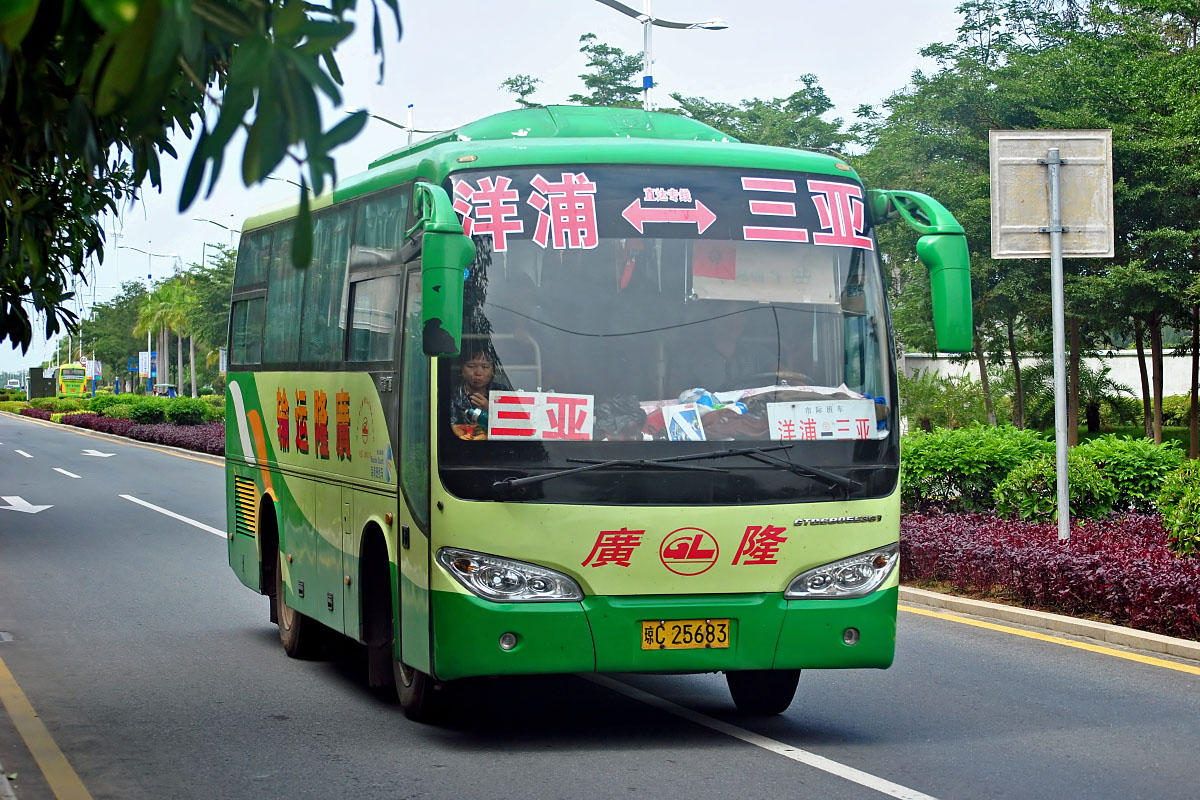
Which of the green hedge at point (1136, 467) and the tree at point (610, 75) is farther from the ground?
the tree at point (610, 75)

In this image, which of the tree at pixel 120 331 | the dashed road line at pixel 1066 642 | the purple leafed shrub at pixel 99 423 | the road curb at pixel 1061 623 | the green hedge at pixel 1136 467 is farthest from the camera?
the tree at pixel 120 331

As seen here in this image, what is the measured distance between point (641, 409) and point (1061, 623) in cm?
511

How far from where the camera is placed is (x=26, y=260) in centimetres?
765

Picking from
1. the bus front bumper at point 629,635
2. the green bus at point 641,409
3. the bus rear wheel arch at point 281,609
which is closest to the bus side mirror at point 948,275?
the green bus at point 641,409

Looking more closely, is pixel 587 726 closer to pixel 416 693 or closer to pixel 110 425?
pixel 416 693

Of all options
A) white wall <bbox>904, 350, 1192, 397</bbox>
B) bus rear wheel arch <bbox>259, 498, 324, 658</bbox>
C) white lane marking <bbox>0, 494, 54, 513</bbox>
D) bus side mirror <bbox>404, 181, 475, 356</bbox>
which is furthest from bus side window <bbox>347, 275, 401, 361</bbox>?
white wall <bbox>904, 350, 1192, 397</bbox>

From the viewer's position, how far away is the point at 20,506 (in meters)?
24.1

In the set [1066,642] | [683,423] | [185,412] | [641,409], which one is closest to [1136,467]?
[1066,642]

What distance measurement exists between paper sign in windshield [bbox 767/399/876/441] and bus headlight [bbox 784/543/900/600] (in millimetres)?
586

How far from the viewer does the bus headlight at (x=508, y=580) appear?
→ 7246 millimetres

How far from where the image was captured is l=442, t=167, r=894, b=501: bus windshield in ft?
24.2

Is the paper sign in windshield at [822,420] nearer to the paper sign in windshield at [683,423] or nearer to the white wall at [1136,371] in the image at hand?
the paper sign in windshield at [683,423]

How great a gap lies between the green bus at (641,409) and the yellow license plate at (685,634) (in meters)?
0.01

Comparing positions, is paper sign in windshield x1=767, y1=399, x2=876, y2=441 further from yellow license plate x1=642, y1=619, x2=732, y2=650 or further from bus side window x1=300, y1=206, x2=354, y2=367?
bus side window x1=300, y1=206, x2=354, y2=367
